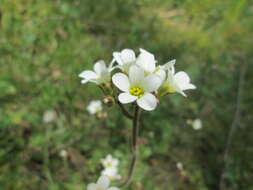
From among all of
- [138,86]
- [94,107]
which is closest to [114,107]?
[94,107]

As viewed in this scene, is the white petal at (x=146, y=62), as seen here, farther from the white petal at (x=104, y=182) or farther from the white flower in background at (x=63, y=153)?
the white flower in background at (x=63, y=153)

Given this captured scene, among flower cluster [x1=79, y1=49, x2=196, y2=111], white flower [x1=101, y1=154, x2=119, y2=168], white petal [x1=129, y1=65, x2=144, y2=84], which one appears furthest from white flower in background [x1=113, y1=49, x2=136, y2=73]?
white flower [x1=101, y1=154, x2=119, y2=168]

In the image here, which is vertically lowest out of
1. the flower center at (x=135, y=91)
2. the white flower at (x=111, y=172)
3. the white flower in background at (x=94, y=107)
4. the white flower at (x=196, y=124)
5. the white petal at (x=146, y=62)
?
the white flower at (x=196, y=124)

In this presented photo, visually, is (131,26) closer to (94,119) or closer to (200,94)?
(200,94)

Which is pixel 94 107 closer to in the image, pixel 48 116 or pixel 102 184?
pixel 48 116

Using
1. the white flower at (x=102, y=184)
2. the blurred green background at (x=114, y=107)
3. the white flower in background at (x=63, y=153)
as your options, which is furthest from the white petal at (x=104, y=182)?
the white flower in background at (x=63, y=153)

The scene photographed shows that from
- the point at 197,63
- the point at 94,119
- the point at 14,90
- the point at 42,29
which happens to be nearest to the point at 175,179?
the point at 94,119
